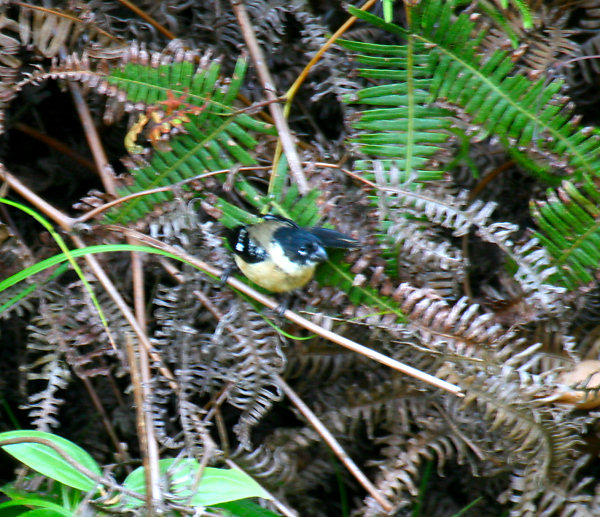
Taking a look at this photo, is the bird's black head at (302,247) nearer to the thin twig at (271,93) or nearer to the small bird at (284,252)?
the small bird at (284,252)

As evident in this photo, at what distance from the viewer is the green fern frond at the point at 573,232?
2371mm

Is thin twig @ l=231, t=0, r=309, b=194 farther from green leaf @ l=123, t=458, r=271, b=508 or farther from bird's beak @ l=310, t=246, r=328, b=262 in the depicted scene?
green leaf @ l=123, t=458, r=271, b=508

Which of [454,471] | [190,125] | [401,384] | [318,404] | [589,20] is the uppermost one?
[589,20]

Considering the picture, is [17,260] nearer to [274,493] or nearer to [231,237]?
[231,237]

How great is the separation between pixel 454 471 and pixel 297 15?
83.3 inches

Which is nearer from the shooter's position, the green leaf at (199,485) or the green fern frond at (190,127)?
the green leaf at (199,485)

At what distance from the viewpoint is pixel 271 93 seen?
106 inches

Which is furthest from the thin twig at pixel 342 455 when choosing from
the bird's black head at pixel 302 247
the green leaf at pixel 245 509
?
the bird's black head at pixel 302 247

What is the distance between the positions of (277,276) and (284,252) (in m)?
0.10

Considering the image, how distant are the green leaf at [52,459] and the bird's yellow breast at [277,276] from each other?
2.86 feet

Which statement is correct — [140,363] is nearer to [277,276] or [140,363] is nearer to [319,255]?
[277,276]

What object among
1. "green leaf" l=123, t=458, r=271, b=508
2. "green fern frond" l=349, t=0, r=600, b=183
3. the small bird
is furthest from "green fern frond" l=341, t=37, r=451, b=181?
"green leaf" l=123, t=458, r=271, b=508

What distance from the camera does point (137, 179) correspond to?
8.40 feet

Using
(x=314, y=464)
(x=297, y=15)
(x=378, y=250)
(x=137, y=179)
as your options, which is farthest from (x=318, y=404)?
(x=297, y=15)
